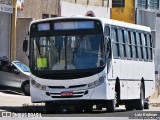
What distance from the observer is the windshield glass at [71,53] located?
86.1 feet

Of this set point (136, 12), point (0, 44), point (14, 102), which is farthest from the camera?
point (136, 12)

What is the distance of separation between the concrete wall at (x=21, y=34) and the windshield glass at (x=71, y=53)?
15.3 meters

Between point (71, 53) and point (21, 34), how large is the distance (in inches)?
633

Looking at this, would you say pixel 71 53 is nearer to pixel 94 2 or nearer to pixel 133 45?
pixel 133 45

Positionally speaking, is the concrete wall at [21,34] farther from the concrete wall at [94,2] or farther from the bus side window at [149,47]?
the bus side window at [149,47]

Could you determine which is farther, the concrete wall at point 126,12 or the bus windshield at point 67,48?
the concrete wall at point 126,12

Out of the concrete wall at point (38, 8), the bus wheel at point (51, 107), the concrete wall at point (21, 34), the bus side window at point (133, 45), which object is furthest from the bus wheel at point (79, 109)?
the concrete wall at point (38, 8)

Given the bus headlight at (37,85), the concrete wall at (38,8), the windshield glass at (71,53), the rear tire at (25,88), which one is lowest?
the rear tire at (25,88)

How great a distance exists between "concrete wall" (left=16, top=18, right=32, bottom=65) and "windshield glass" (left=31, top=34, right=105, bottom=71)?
15259mm

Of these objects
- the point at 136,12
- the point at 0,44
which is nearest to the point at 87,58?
the point at 0,44

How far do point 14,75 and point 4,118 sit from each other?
46.1ft

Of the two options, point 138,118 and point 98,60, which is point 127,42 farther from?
point 138,118

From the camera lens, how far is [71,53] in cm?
2638

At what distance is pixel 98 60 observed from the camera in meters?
26.3
